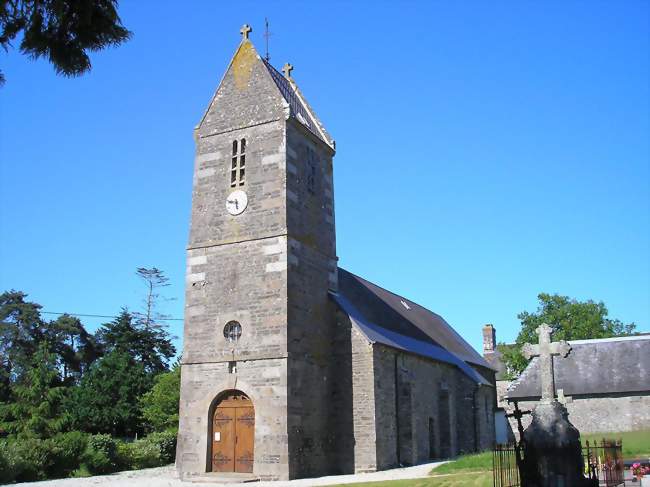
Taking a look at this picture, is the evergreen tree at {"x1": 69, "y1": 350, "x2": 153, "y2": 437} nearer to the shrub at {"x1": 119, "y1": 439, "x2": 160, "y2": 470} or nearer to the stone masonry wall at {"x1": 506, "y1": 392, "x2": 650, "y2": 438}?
the shrub at {"x1": 119, "y1": 439, "x2": 160, "y2": 470}

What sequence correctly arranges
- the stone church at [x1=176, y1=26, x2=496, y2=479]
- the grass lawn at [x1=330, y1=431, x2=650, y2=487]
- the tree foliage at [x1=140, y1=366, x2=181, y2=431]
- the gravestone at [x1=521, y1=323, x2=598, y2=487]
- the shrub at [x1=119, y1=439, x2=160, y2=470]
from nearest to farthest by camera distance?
the gravestone at [x1=521, y1=323, x2=598, y2=487]
the grass lawn at [x1=330, y1=431, x2=650, y2=487]
the stone church at [x1=176, y1=26, x2=496, y2=479]
the shrub at [x1=119, y1=439, x2=160, y2=470]
the tree foliage at [x1=140, y1=366, x2=181, y2=431]

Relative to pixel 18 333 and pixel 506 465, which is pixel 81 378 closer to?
pixel 18 333

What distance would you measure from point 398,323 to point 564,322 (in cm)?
2908

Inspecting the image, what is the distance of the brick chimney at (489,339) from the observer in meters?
63.8

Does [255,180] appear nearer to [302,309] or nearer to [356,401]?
[302,309]

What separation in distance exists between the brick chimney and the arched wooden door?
1778 inches

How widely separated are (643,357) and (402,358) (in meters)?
18.8

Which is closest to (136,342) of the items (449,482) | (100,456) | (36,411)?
(36,411)

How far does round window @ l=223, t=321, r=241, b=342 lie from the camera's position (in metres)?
23.2

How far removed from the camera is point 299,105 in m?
27.5

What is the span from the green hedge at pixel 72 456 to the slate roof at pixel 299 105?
14727 millimetres

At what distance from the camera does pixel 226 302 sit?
23.6 meters

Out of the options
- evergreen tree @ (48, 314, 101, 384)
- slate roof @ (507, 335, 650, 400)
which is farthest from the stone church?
evergreen tree @ (48, 314, 101, 384)

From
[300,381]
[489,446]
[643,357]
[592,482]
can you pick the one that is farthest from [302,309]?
[643,357]
